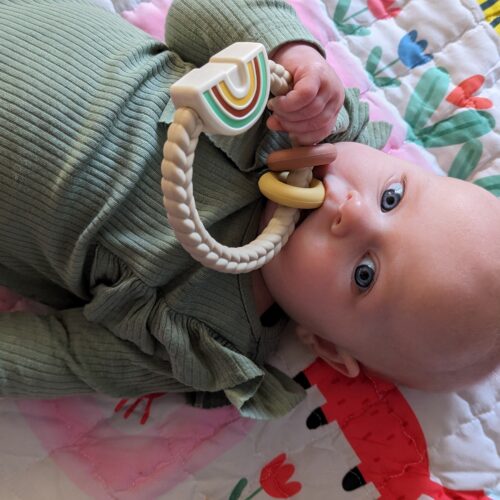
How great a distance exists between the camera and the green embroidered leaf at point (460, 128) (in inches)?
40.8

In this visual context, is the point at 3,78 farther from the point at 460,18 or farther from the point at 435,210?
the point at 460,18

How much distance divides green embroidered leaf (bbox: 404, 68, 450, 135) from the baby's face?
0.85ft

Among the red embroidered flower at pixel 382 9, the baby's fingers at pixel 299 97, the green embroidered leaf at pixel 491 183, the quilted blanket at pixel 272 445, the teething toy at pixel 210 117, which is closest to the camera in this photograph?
the teething toy at pixel 210 117

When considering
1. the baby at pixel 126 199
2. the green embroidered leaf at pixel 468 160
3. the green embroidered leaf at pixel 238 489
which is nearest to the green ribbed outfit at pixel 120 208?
the baby at pixel 126 199

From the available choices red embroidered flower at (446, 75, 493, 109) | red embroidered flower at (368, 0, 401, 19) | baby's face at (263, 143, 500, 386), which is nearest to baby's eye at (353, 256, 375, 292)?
baby's face at (263, 143, 500, 386)

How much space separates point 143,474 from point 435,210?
553 mm

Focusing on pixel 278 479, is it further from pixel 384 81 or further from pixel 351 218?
pixel 384 81

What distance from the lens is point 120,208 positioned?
787 mm

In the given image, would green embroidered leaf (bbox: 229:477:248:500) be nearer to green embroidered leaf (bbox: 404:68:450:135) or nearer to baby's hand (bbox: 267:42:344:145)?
baby's hand (bbox: 267:42:344:145)

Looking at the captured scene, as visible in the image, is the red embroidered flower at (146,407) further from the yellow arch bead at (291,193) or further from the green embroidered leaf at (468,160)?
the green embroidered leaf at (468,160)

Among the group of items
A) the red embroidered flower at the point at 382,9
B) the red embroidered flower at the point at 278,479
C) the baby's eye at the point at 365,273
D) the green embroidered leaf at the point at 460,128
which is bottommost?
the red embroidered flower at the point at 278,479

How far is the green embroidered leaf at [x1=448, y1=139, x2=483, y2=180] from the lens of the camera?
103 centimetres

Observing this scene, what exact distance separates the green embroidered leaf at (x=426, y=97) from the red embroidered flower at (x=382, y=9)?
0.43ft

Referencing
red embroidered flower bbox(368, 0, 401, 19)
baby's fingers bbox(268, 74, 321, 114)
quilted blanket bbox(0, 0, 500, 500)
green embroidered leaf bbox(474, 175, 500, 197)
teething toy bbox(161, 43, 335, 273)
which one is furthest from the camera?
red embroidered flower bbox(368, 0, 401, 19)
